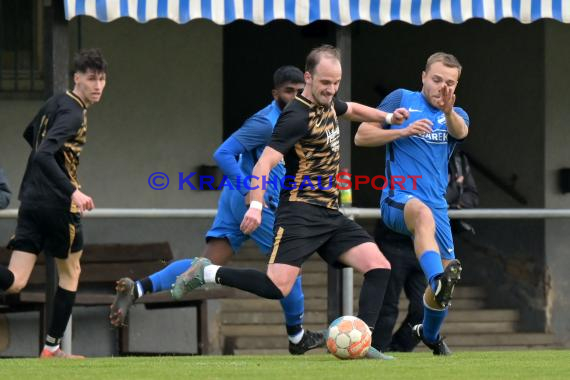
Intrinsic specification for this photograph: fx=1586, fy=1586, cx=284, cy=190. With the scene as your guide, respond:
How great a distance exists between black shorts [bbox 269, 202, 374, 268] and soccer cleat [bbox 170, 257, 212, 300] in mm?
424

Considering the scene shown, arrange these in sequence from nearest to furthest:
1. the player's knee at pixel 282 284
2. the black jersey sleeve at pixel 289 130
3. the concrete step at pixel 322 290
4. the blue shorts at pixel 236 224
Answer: the black jersey sleeve at pixel 289 130, the player's knee at pixel 282 284, the blue shorts at pixel 236 224, the concrete step at pixel 322 290

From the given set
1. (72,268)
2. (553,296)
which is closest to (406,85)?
(553,296)

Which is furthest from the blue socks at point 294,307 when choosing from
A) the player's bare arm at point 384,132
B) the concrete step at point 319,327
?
the concrete step at point 319,327

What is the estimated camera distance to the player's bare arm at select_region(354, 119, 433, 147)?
9.29 m

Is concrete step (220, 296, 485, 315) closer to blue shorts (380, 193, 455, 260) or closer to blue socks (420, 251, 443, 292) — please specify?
blue shorts (380, 193, 455, 260)

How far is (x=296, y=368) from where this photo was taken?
848 centimetres

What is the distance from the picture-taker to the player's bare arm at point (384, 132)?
366 inches

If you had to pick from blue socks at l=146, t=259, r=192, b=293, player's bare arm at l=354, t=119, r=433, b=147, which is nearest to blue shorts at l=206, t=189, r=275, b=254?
blue socks at l=146, t=259, r=192, b=293

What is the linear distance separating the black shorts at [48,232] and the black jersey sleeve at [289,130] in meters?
1.95

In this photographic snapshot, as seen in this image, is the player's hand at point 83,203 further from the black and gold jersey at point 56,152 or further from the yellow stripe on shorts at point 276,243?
→ the yellow stripe on shorts at point 276,243

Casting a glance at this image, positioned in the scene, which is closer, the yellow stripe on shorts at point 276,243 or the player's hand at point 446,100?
the yellow stripe on shorts at point 276,243

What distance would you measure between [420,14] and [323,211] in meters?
3.14

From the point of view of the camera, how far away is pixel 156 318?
14.0 metres

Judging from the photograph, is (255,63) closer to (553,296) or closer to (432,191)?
(553,296)
